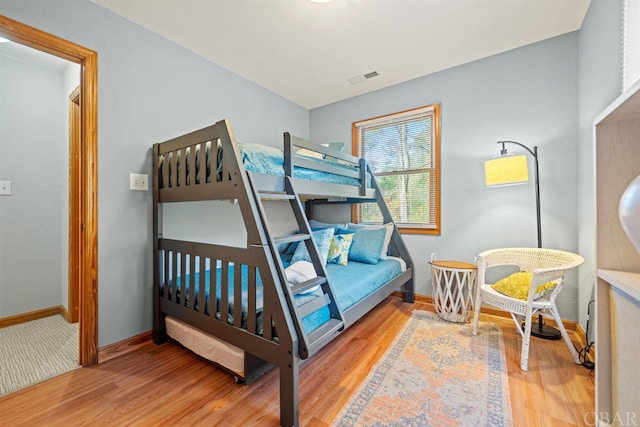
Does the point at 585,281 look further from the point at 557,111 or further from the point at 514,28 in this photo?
the point at 514,28

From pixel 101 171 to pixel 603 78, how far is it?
336 cm

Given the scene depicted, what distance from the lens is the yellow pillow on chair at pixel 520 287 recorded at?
1814 millimetres

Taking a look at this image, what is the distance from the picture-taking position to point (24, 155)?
2.36m

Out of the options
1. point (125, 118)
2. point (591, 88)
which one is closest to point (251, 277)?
point (125, 118)

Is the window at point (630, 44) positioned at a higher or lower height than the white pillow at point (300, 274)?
higher

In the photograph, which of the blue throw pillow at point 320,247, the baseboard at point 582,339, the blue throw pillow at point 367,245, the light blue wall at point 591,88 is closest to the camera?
the light blue wall at point 591,88

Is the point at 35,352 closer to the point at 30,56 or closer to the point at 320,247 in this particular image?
the point at 320,247

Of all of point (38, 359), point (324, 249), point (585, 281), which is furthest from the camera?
point (324, 249)

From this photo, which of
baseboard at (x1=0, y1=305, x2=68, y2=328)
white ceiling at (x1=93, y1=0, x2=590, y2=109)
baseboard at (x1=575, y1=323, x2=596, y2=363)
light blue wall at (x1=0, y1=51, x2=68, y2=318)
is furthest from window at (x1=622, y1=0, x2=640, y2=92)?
baseboard at (x1=0, y1=305, x2=68, y2=328)

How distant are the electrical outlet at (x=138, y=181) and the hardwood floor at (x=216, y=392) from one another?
47.2 inches

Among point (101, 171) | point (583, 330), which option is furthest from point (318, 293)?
point (583, 330)

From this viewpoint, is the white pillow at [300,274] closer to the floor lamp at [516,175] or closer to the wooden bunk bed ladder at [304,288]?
Answer: the wooden bunk bed ladder at [304,288]

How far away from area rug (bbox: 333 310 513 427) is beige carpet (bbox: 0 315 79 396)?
1870 mm

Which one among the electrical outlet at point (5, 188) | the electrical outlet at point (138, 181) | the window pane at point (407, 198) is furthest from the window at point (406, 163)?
the electrical outlet at point (5, 188)
